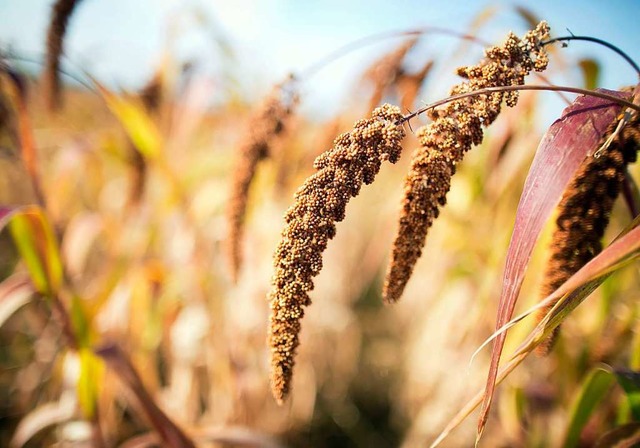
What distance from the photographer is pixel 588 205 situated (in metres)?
0.49

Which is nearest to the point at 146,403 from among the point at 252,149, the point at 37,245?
the point at 37,245

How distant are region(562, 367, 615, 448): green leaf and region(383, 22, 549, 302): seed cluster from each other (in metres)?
0.49

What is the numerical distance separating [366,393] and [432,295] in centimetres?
70

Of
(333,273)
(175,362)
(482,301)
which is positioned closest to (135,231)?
(175,362)

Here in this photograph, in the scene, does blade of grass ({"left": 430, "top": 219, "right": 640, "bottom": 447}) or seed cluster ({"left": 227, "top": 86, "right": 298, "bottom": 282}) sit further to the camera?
seed cluster ({"left": 227, "top": 86, "right": 298, "bottom": 282})

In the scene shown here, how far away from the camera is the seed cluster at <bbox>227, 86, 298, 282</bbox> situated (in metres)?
0.73

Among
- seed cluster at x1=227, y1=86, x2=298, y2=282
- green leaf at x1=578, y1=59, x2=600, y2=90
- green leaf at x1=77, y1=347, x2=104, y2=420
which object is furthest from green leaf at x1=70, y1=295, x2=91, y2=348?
green leaf at x1=578, y1=59, x2=600, y2=90

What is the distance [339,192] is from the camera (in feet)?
1.35

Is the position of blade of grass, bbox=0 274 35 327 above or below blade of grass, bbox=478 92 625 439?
above

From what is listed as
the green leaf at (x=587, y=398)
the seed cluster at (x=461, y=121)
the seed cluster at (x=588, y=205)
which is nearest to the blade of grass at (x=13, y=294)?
the seed cluster at (x=461, y=121)

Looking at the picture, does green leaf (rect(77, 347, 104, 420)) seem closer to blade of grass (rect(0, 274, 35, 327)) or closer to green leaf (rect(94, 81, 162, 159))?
blade of grass (rect(0, 274, 35, 327))

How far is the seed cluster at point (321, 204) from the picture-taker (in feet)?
1.34

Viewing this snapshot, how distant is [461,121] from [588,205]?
0.69 feet

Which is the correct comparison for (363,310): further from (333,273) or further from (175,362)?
(175,362)
